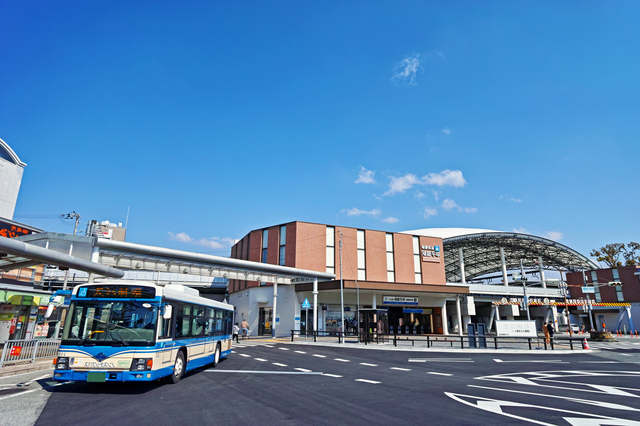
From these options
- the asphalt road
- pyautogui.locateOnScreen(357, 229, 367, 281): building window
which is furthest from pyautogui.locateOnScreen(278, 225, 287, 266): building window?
the asphalt road

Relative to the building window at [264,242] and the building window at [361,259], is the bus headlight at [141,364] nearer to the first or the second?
the building window at [264,242]

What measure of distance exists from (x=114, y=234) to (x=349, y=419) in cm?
7141

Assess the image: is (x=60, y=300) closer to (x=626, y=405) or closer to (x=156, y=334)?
(x=156, y=334)

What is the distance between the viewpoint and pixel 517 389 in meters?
10.5

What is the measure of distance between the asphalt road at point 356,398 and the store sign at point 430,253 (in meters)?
32.8

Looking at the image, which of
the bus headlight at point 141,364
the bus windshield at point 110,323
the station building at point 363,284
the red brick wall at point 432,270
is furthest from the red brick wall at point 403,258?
the bus headlight at point 141,364

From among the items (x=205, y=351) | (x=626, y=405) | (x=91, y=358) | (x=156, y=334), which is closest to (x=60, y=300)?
(x=91, y=358)

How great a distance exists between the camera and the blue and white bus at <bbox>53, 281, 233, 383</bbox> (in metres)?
8.97

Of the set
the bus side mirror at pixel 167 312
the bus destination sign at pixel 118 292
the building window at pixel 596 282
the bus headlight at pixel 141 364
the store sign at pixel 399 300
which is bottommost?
the bus headlight at pixel 141 364

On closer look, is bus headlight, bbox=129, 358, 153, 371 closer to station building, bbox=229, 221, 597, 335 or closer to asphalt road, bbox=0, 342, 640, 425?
asphalt road, bbox=0, 342, 640, 425

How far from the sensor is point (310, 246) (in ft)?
136

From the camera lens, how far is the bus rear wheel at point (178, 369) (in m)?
10.7

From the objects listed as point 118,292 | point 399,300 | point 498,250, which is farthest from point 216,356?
point 498,250

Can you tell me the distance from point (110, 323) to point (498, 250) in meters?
63.2
